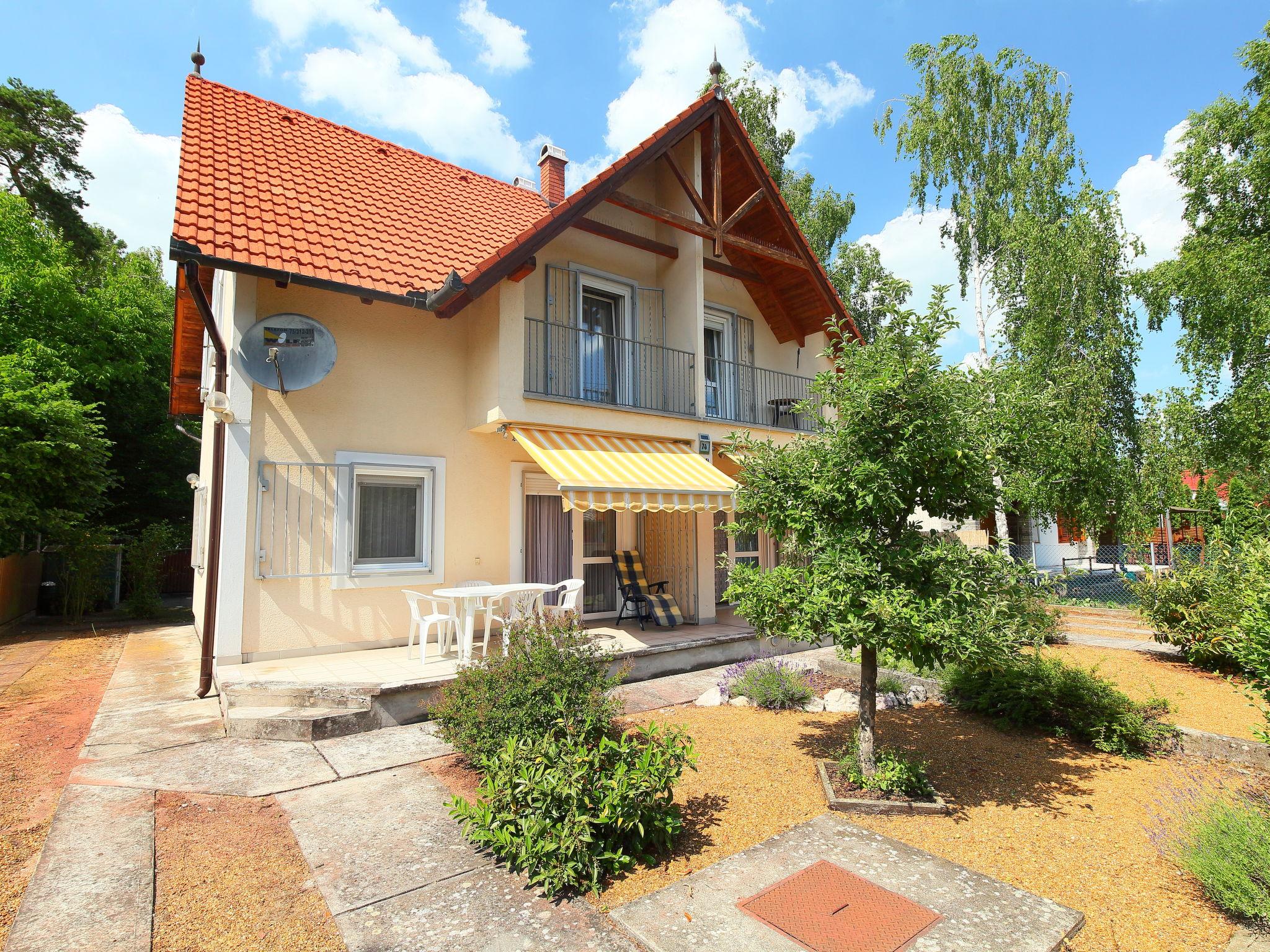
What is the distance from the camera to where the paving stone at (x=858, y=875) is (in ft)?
11.7

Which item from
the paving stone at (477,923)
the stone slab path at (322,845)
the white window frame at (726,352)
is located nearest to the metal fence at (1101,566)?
the paving stone at (477,923)

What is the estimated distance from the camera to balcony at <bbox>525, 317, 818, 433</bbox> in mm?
11750

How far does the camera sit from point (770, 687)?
28.9ft

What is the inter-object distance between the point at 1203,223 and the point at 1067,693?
22456 millimetres

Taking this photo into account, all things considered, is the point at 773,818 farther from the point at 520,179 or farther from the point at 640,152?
the point at 520,179

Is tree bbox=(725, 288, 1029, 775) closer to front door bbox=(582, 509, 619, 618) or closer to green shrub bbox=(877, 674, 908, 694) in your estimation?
green shrub bbox=(877, 674, 908, 694)

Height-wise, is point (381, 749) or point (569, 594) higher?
point (569, 594)

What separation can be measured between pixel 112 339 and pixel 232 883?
29.0 meters

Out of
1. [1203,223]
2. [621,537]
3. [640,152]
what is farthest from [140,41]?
[1203,223]

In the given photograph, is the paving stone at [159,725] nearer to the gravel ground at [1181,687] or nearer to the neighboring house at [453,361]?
the neighboring house at [453,361]

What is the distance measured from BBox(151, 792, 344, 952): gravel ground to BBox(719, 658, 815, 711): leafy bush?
5948 mm

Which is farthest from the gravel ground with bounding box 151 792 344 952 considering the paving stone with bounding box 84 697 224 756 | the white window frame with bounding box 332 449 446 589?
the white window frame with bounding box 332 449 446 589

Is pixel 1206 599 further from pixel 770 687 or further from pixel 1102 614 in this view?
pixel 770 687

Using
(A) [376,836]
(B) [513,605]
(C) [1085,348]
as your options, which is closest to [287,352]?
(B) [513,605]
